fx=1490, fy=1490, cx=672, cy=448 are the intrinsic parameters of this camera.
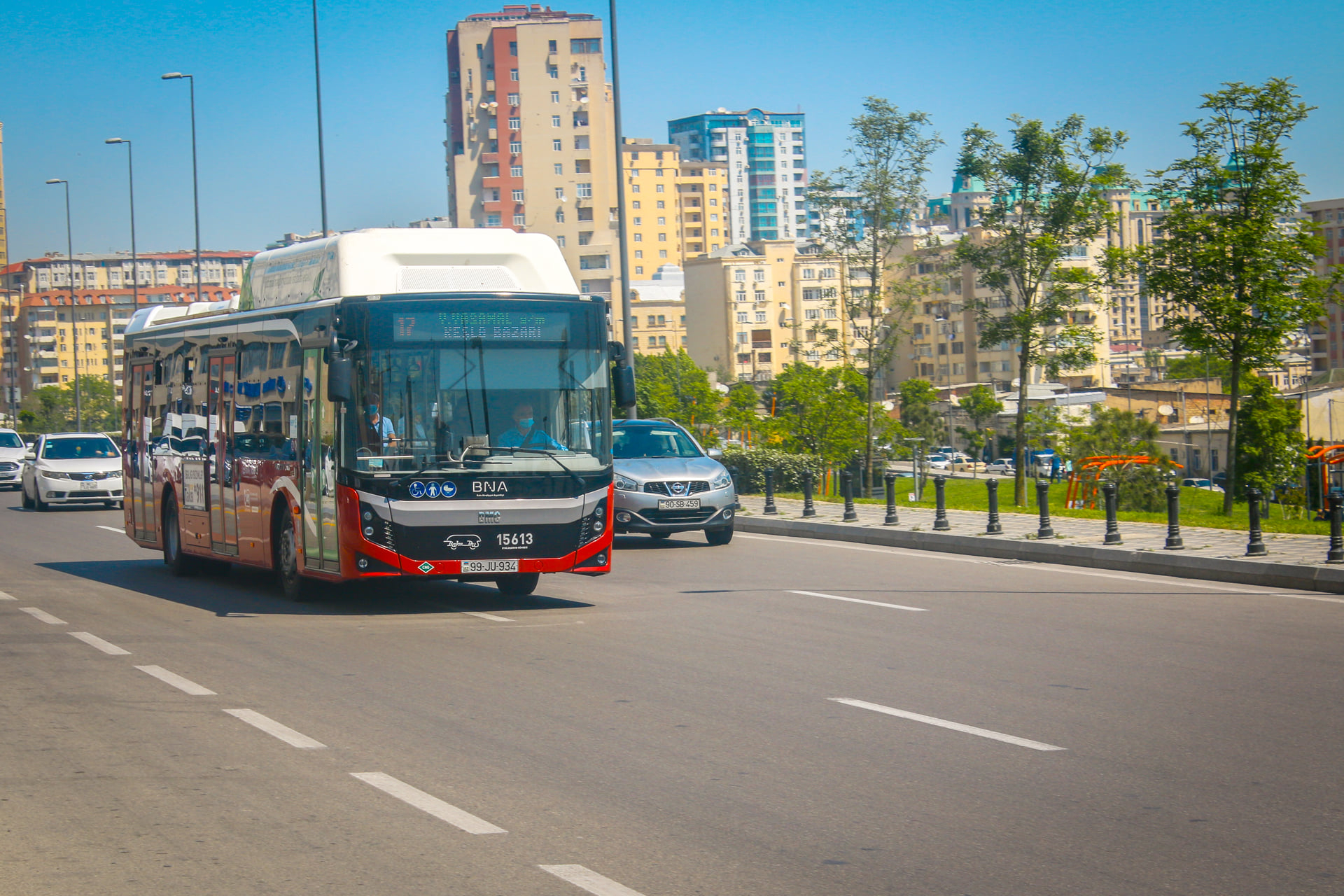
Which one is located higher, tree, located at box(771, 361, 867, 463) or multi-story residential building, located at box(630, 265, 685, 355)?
multi-story residential building, located at box(630, 265, 685, 355)

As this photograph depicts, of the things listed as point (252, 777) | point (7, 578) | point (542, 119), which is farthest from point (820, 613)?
point (542, 119)

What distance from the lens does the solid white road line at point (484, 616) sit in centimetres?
1284

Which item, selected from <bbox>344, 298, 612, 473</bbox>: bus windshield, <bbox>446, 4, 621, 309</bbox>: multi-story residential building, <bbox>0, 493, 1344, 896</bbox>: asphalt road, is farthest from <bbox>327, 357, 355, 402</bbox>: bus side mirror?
<bbox>446, 4, 621, 309</bbox>: multi-story residential building

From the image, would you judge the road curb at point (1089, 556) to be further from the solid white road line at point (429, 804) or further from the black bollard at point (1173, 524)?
the solid white road line at point (429, 804)

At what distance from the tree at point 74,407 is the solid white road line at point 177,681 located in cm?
9327

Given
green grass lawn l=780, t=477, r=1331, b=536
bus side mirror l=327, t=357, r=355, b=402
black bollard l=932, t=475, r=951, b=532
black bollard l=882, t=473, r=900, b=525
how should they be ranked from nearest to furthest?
bus side mirror l=327, t=357, r=355, b=402
green grass lawn l=780, t=477, r=1331, b=536
black bollard l=932, t=475, r=951, b=532
black bollard l=882, t=473, r=900, b=525

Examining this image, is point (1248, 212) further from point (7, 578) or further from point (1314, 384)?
point (1314, 384)

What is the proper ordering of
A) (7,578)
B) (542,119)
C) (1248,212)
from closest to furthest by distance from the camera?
(7,578)
(1248,212)
(542,119)

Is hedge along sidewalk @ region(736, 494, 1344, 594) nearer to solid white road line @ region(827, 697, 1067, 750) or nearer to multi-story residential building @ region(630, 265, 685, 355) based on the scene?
solid white road line @ region(827, 697, 1067, 750)

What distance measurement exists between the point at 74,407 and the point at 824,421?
92.6m

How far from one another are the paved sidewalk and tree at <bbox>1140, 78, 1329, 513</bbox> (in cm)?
631

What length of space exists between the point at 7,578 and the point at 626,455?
8069 mm

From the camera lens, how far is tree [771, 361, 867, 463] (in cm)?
3969

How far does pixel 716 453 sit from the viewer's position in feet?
77.4
